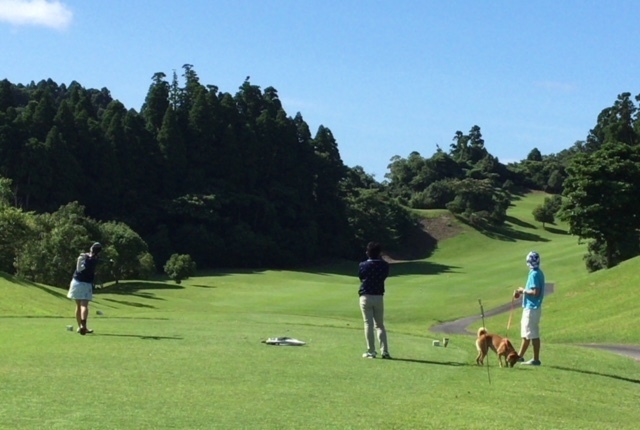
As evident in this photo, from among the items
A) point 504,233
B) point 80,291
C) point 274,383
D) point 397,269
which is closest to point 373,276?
point 274,383

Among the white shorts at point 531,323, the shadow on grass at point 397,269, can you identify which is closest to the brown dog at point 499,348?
the white shorts at point 531,323

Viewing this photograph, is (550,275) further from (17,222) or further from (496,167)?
(496,167)

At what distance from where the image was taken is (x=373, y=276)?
48.1 ft

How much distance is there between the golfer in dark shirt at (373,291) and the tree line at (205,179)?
5524 centimetres

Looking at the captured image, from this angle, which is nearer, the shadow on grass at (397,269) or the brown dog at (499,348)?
the brown dog at (499,348)

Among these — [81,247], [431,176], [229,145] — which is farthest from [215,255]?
[431,176]

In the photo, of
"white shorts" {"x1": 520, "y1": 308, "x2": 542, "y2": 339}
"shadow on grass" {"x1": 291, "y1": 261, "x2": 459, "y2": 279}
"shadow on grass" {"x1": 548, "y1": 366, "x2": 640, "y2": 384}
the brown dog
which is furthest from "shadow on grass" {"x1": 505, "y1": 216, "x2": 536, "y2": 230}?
the brown dog

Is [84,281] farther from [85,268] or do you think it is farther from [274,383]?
[274,383]

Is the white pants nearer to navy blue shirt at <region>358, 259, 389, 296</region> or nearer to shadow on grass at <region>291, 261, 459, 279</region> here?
navy blue shirt at <region>358, 259, 389, 296</region>

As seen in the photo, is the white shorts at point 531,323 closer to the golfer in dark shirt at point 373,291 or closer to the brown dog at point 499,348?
the brown dog at point 499,348

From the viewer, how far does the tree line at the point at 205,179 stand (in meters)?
88.2

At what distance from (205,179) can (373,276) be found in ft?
298

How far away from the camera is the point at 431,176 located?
473 feet

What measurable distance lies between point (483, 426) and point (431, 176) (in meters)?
137
